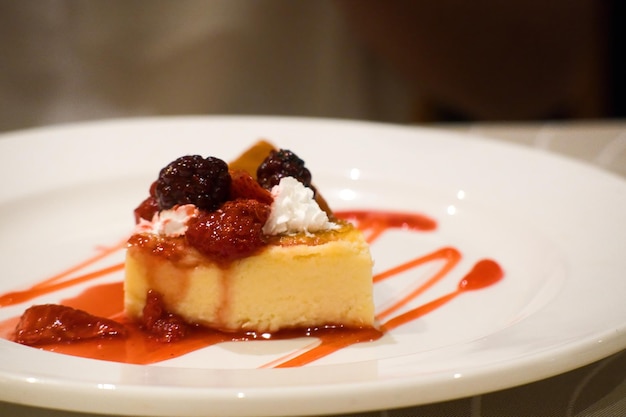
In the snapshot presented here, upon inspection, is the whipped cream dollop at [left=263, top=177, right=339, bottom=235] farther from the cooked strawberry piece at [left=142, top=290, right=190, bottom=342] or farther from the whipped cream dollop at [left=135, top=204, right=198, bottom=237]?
the cooked strawberry piece at [left=142, top=290, right=190, bottom=342]

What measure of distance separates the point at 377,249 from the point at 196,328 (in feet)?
2.07

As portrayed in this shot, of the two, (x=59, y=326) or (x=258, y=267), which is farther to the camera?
(x=258, y=267)

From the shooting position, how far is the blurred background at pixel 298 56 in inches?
160

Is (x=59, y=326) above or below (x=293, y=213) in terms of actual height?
below

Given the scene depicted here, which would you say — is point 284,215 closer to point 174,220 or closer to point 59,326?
point 174,220

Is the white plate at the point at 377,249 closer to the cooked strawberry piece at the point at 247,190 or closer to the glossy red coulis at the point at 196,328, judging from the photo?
the glossy red coulis at the point at 196,328

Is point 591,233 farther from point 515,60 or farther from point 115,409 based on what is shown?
point 515,60

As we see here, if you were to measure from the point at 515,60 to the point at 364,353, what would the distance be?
Answer: 10.4 ft

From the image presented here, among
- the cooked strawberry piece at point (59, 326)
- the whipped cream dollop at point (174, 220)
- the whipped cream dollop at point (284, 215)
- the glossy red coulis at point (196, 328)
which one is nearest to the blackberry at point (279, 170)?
the whipped cream dollop at point (284, 215)

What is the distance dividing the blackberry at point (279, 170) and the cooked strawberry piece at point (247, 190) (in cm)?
8

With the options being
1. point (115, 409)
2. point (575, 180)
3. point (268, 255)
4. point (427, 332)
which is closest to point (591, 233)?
point (575, 180)

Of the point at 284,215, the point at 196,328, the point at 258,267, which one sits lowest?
the point at 196,328

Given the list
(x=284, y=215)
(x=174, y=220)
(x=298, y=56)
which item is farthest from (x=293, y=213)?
(x=298, y=56)

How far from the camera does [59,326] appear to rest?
157 centimetres
